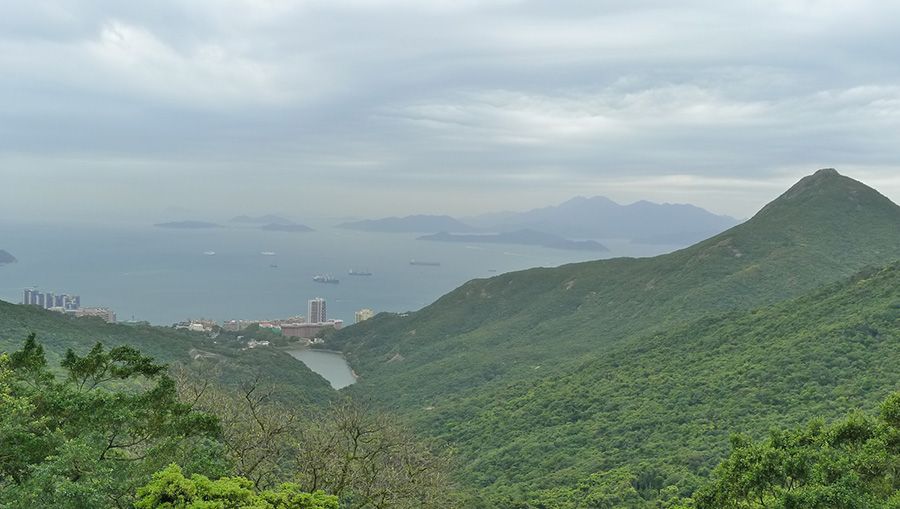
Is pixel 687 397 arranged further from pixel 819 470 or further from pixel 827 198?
pixel 827 198

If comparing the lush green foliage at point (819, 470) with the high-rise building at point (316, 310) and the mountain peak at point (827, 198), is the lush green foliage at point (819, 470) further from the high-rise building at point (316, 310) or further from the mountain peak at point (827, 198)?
the high-rise building at point (316, 310)

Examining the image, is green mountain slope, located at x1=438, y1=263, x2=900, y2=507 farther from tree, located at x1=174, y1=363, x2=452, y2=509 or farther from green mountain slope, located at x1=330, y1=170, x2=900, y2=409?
green mountain slope, located at x1=330, y1=170, x2=900, y2=409

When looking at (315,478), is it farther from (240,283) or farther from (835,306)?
(240,283)

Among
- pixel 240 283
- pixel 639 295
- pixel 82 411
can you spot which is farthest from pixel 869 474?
pixel 240 283

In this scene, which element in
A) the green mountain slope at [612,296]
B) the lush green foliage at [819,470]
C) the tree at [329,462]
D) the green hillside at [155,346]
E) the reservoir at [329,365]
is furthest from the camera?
the reservoir at [329,365]

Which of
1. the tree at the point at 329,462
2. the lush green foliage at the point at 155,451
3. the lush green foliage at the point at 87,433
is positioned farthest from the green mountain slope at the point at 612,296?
the lush green foliage at the point at 87,433

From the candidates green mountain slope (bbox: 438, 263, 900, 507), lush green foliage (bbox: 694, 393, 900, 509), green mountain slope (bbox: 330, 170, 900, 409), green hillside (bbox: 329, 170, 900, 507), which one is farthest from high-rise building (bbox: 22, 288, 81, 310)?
lush green foliage (bbox: 694, 393, 900, 509)
